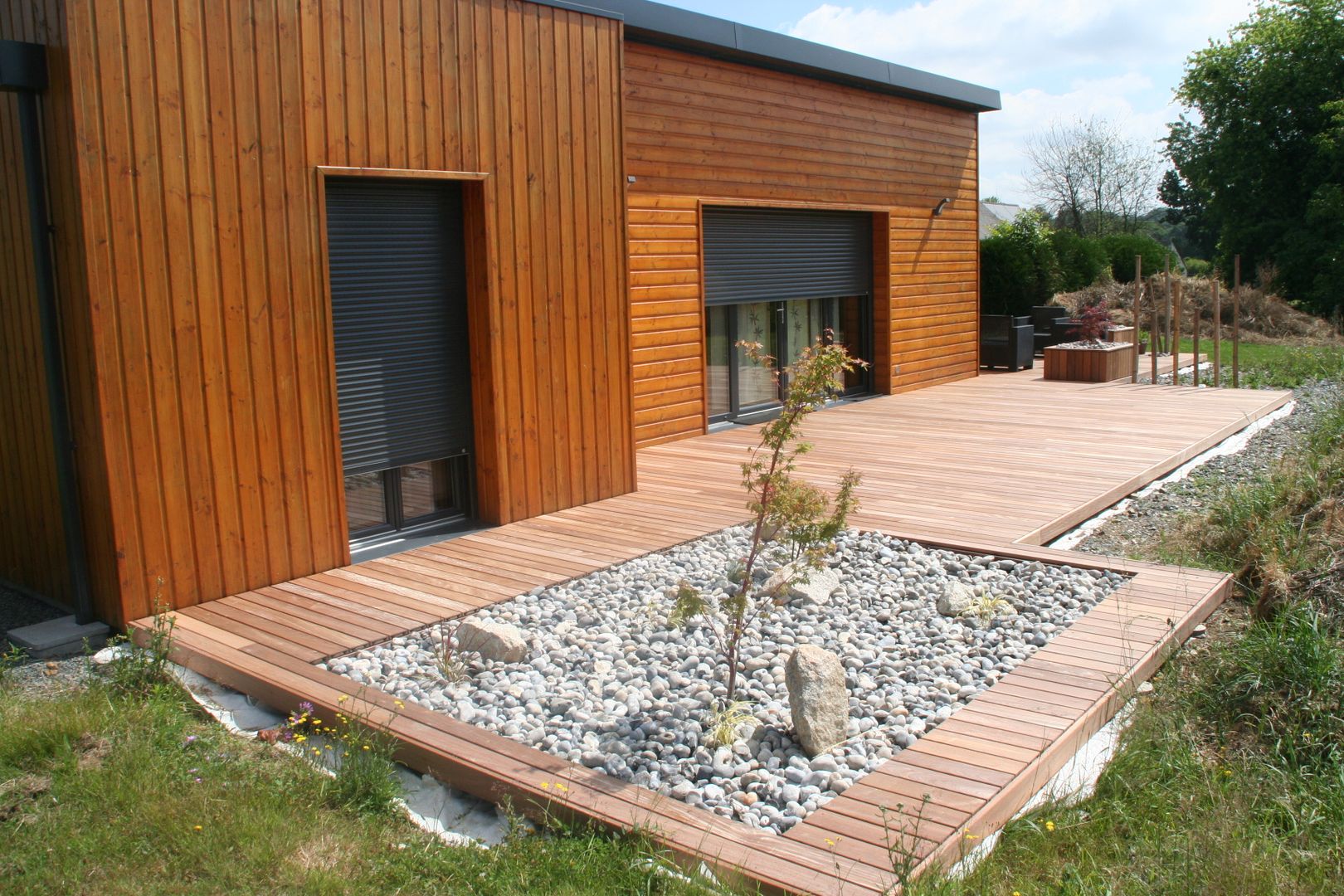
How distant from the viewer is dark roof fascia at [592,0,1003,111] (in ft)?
29.0

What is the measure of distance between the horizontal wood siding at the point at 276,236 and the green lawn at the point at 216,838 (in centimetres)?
133

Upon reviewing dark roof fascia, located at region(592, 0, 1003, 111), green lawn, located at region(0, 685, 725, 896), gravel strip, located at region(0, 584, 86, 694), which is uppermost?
dark roof fascia, located at region(592, 0, 1003, 111)

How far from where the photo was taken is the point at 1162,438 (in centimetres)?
902

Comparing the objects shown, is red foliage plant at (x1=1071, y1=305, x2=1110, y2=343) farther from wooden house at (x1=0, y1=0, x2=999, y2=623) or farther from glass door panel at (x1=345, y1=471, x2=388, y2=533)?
glass door panel at (x1=345, y1=471, x2=388, y2=533)

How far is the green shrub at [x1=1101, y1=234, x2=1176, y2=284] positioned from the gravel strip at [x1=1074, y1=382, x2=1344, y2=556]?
12718 millimetres

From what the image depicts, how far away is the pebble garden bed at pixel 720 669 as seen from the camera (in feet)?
11.5

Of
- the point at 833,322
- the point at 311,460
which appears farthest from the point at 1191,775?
the point at 833,322

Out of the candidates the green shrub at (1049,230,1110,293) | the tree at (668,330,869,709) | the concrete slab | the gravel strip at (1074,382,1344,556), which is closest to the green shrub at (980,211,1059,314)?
the green shrub at (1049,230,1110,293)

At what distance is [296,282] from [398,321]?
788 mm

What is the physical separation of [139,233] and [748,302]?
6531 mm

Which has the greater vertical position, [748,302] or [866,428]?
[748,302]

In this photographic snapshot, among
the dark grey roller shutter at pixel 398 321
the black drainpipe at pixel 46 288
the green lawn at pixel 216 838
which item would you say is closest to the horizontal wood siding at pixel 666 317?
the dark grey roller shutter at pixel 398 321

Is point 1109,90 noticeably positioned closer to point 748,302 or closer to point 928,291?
point 928,291

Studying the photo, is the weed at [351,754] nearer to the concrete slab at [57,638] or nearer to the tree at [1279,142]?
the concrete slab at [57,638]
